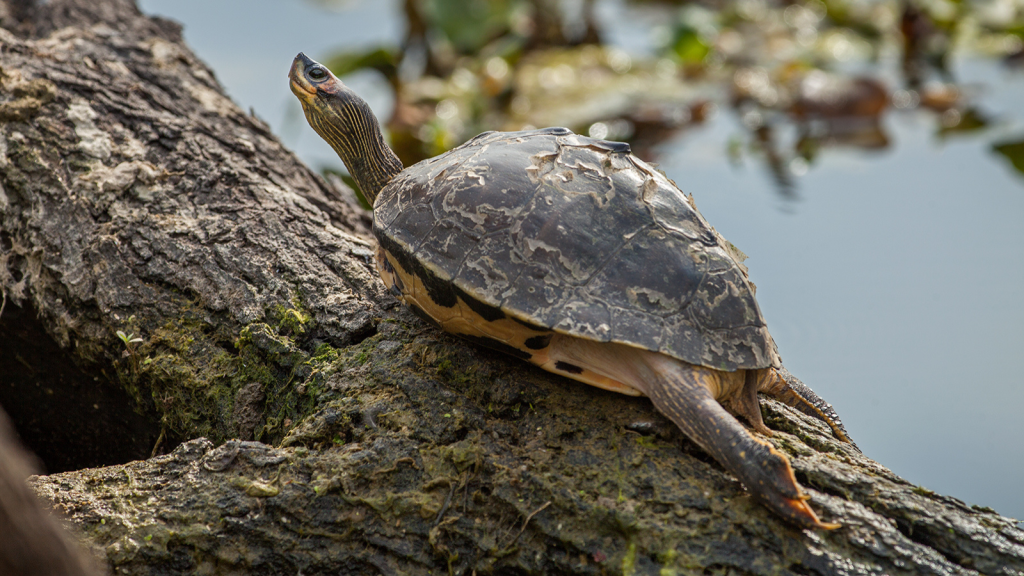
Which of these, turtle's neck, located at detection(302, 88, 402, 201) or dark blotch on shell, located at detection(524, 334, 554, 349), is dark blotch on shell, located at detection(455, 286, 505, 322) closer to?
dark blotch on shell, located at detection(524, 334, 554, 349)

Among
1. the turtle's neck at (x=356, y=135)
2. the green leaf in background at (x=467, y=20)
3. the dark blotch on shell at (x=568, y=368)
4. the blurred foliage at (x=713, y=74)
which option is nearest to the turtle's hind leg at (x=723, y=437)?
the dark blotch on shell at (x=568, y=368)

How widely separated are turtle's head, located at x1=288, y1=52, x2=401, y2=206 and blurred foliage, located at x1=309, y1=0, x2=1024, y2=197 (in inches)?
105

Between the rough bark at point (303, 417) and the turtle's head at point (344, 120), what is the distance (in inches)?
12.6

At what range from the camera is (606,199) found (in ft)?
6.77

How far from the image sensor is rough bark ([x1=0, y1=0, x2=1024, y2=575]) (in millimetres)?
1744

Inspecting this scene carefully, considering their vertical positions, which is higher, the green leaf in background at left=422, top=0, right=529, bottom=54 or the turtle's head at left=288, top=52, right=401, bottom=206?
the green leaf in background at left=422, top=0, right=529, bottom=54

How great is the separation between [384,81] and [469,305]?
4.67 metres

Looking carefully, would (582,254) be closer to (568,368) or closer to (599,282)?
(599,282)

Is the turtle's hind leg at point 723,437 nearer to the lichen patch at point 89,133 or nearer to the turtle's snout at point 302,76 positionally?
the turtle's snout at point 302,76

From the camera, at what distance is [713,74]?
Result: 6.53 meters

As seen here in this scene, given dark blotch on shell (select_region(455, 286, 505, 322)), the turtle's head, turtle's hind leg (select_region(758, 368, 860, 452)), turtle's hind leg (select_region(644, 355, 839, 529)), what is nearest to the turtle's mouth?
the turtle's head

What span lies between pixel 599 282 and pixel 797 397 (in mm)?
832

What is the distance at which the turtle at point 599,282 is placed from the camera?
1.88 metres

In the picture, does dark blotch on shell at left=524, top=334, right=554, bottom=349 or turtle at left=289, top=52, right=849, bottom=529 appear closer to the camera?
turtle at left=289, top=52, right=849, bottom=529
